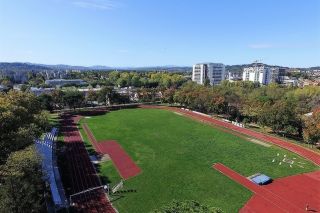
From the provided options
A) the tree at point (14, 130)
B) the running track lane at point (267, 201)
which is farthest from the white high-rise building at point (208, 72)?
the tree at point (14, 130)

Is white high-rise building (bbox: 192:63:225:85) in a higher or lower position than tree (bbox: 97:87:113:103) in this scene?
higher

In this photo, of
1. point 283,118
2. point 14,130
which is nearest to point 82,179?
point 14,130

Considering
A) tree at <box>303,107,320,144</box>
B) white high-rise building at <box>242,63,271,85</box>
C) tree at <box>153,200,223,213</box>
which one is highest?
white high-rise building at <box>242,63,271,85</box>

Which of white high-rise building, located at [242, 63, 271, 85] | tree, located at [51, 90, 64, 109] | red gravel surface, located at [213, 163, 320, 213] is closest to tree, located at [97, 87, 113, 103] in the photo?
tree, located at [51, 90, 64, 109]

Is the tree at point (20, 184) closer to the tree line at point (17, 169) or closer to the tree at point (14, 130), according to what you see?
the tree line at point (17, 169)

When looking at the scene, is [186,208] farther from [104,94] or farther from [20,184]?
[104,94]

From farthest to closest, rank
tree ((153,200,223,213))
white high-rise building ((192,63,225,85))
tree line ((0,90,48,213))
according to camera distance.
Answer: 1. white high-rise building ((192,63,225,85))
2. tree line ((0,90,48,213))
3. tree ((153,200,223,213))

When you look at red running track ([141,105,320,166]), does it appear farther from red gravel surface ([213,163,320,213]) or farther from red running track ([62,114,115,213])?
red running track ([62,114,115,213])

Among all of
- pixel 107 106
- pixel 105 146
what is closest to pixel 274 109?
pixel 105 146
